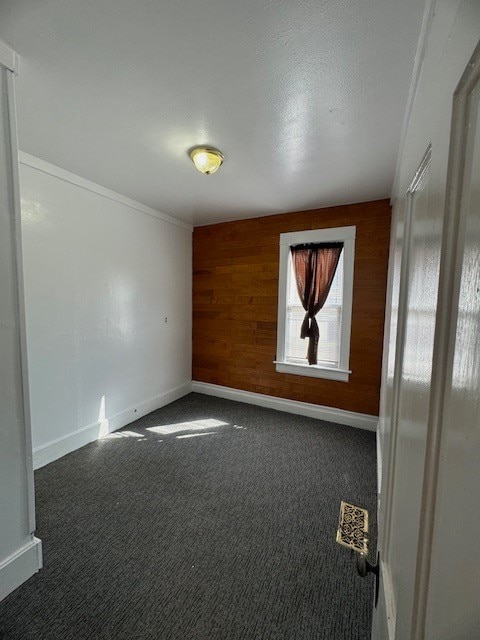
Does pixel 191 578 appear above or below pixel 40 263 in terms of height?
below

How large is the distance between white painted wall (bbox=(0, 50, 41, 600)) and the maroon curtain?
8.92ft

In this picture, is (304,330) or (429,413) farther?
(304,330)

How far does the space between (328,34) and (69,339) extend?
9.06ft

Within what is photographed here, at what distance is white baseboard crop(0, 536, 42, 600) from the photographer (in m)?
1.33

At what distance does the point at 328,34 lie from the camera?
1.14 metres

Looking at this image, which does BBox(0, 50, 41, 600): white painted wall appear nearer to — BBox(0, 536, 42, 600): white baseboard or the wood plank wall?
BBox(0, 536, 42, 600): white baseboard

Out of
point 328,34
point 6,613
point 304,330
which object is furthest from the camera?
point 304,330

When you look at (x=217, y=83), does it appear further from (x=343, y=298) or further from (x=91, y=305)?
(x=343, y=298)

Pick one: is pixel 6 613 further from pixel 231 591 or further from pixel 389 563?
pixel 389 563

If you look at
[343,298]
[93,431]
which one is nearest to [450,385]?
[343,298]

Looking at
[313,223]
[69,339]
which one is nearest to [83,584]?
[69,339]

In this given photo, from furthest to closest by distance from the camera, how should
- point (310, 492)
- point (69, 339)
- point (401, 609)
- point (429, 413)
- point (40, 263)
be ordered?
point (69, 339) → point (40, 263) → point (310, 492) → point (401, 609) → point (429, 413)

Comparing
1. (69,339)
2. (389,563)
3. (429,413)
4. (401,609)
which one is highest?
(429,413)

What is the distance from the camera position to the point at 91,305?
2729 mm
